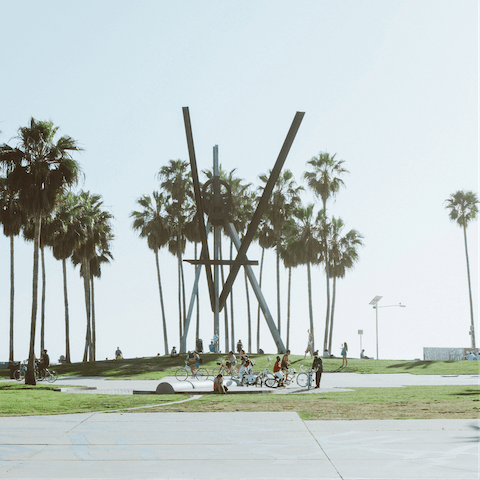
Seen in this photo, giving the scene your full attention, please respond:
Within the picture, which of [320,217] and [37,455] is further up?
[320,217]

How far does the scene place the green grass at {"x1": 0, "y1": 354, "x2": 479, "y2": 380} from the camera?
120ft

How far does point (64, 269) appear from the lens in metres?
50.9

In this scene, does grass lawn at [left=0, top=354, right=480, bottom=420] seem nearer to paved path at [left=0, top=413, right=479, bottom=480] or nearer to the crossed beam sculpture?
paved path at [left=0, top=413, right=479, bottom=480]

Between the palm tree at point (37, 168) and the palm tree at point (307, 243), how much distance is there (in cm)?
3014

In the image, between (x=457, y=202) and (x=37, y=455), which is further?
(x=457, y=202)

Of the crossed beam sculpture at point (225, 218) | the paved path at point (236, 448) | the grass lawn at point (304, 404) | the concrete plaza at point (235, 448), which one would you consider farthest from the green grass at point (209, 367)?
the paved path at point (236, 448)

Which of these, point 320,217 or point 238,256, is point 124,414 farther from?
point 320,217

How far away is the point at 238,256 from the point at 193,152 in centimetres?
741

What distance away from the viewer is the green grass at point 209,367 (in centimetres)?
3666

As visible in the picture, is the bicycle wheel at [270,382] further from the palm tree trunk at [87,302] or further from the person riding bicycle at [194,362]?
the palm tree trunk at [87,302]

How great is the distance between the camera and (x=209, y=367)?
36625 millimetres

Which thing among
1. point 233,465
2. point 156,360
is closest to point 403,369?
point 156,360

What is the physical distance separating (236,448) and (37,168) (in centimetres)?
2207

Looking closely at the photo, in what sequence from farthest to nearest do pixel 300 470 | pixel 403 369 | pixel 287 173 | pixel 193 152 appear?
pixel 287 173 → pixel 193 152 → pixel 403 369 → pixel 300 470
